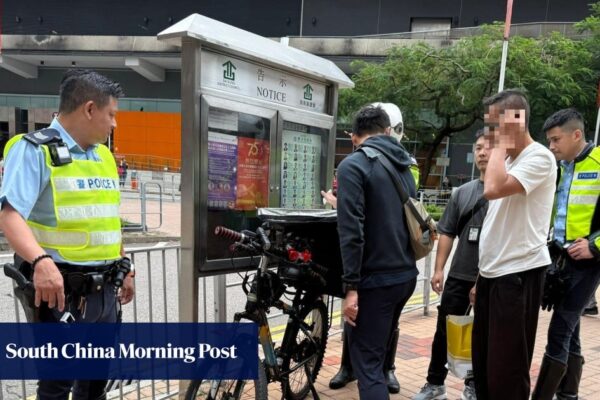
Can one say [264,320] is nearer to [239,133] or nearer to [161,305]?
[239,133]

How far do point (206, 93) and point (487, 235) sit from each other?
1841 millimetres

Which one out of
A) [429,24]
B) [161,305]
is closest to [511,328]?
[161,305]

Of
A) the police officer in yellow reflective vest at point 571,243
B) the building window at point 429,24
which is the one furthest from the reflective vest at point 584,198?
the building window at point 429,24

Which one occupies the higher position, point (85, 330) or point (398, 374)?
point (85, 330)

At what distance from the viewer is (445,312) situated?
354 centimetres

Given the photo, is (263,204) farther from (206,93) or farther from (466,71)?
(466,71)

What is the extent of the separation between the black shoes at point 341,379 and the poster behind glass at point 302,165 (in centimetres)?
133

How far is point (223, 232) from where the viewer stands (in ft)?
8.11

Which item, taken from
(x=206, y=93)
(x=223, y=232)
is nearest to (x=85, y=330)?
(x=223, y=232)

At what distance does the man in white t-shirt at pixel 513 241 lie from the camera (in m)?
2.46

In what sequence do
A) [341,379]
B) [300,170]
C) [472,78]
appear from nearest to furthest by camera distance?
[341,379]
[300,170]
[472,78]

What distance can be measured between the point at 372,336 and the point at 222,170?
143 cm

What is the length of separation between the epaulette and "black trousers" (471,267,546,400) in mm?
2326

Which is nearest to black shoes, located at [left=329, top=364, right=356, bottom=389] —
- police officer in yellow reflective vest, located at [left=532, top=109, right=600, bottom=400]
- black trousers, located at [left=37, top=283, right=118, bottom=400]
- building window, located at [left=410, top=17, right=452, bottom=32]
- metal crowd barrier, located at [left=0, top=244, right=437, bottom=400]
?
metal crowd barrier, located at [left=0, top=244, right=437, bottom=400]
